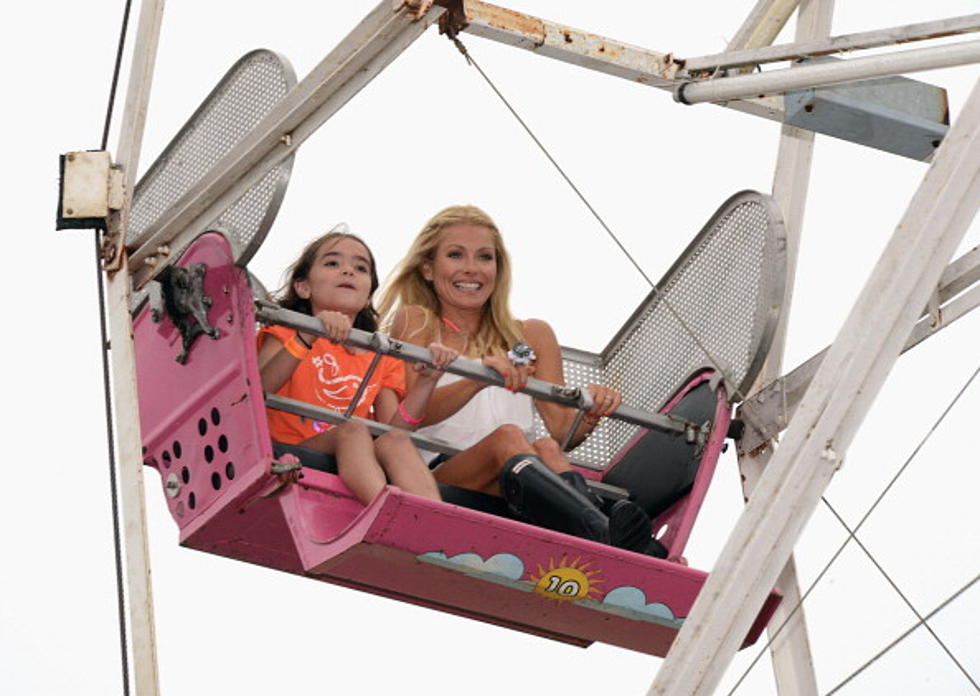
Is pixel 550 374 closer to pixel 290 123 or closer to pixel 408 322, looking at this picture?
pixel 408 322

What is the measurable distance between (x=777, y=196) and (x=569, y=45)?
1.64 metres

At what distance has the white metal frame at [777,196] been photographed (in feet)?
24.5

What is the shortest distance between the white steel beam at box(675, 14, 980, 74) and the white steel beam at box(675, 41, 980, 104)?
58mm

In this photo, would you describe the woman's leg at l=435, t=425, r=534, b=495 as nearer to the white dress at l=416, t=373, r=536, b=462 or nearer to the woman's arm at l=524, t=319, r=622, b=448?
the white dress at l=416, t=373, r=536, b=462

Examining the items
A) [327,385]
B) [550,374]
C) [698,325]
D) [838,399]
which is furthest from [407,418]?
[838,399]

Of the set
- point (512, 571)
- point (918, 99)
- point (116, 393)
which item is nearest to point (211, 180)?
point (116, 393)

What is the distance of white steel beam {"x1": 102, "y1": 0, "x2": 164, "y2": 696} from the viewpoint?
8.51m

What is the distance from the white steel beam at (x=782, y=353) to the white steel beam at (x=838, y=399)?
1743mm

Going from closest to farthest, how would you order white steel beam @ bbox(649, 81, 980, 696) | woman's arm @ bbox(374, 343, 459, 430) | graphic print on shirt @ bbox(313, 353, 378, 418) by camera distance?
white steel beam @ bbox(649, 81, 980, 696), woman's arm @ bbox(374, 343, 459, 430), graphic print on shirt @ bbox(313, 353, 378, 418)

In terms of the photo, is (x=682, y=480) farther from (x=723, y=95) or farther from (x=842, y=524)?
(x=723, y=95)

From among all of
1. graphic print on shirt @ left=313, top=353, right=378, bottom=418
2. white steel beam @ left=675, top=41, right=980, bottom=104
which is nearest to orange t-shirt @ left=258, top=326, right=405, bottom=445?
graphic print on shirt @ left=313, top=353, right=378, bottom=418

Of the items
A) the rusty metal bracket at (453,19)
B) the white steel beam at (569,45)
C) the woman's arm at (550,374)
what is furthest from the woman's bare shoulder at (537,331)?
the rusty metal bracket at (453,19)

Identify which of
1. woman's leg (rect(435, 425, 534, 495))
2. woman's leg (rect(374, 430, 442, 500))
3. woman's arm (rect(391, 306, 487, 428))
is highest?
woman's arm (rect(391, 306, 487, 428))

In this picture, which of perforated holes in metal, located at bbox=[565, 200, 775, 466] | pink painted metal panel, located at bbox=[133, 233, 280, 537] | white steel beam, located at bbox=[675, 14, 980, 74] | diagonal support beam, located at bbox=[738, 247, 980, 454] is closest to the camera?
white steel beam, located at bbox=[675, 14, 980, 74]
